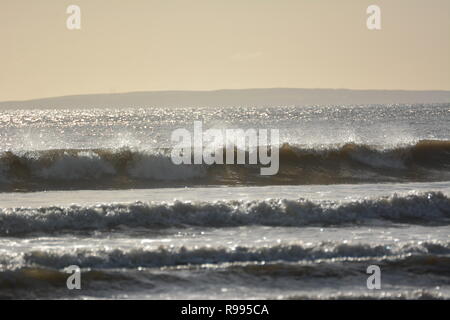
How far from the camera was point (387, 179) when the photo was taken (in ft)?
95.1

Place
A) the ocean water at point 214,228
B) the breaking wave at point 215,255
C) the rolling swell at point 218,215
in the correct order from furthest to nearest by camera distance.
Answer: the rolling swell at point 218,215
the breaking wave at point 215,255
the ocean water at point 214,228

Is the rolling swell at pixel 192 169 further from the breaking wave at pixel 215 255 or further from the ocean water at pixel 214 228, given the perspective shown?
the breaking wave at pixel 215 255

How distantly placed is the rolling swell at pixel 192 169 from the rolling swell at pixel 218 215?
7.68 meters

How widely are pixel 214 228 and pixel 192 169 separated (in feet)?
37.3

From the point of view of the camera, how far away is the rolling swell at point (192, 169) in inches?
1107

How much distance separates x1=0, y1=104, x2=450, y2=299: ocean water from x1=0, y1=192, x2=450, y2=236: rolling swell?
30mm

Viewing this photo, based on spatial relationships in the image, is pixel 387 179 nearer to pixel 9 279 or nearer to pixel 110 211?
pixel 110 211

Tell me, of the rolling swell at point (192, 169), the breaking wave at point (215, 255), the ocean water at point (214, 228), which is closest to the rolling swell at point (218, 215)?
the ocean water at point (214, 228)

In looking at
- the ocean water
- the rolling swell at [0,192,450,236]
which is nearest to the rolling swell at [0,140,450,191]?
the ocean water

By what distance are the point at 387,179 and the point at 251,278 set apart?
1621 centimetres

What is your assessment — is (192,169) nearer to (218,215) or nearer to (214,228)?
(218,215)

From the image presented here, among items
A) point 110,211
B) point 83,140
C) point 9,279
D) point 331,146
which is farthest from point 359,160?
point 83,140

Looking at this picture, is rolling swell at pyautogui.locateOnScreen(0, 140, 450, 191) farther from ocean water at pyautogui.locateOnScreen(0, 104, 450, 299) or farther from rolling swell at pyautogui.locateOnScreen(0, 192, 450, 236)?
rolling swell at pyautogui.locateOnScreen(0, 192, 450, 236)

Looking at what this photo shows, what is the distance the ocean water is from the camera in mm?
13414
